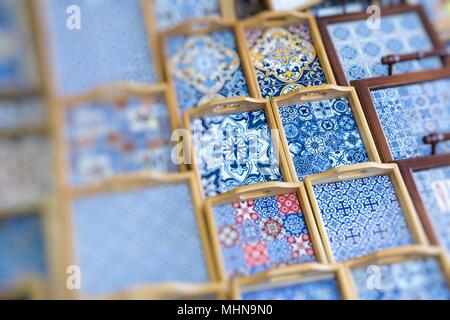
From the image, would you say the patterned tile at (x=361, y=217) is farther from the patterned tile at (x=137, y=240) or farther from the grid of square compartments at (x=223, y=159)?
the patterned tile at (x=137, y=240)

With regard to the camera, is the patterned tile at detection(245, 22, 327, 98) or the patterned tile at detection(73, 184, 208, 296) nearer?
the patterned tile at detection(73, 184, 208, 296)

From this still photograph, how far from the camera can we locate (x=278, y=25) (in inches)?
48.5

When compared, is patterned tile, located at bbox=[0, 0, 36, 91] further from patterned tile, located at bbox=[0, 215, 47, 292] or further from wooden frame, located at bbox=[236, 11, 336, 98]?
wooden frame, located at bbox=[236, 11, 336, 98]

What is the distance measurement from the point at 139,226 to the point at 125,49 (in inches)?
16.7

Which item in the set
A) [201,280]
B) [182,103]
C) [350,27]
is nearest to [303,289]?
[201,280]

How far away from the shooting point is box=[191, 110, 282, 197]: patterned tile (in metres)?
1.06

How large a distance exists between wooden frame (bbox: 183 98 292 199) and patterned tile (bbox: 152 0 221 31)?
26cm

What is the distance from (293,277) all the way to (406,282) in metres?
0.21

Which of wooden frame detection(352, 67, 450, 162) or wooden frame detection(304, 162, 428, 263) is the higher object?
wooden frame detection(352, 67, 450, 162)

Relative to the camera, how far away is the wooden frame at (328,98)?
1084 millimetres

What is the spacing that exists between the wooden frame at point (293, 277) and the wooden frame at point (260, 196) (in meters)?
0.03

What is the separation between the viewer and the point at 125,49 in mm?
1178

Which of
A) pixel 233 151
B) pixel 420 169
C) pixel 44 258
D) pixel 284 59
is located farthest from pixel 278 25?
pixel 44 258

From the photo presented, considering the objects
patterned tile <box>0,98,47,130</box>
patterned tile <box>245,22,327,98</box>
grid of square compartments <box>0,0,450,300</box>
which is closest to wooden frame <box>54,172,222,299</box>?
grid of square compartments <box>0,0,450,300</box>
